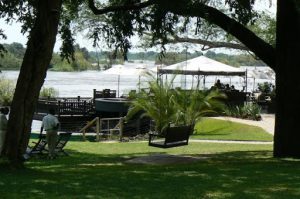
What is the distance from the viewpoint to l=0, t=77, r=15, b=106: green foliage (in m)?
42.6

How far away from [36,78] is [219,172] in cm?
395

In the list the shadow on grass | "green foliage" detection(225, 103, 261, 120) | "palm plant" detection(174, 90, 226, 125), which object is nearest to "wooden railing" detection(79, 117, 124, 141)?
"palm plant" detection(174, 90, 226, 125)

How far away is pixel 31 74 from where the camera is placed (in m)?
10.9

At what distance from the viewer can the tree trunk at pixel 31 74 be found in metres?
10.8

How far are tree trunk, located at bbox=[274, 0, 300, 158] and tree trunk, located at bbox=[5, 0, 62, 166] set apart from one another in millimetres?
5929

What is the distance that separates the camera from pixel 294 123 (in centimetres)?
1389

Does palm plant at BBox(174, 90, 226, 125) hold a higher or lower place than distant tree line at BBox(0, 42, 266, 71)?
lower

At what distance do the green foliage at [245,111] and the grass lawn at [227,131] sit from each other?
227 cm

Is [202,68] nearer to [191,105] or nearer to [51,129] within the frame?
[191,105]

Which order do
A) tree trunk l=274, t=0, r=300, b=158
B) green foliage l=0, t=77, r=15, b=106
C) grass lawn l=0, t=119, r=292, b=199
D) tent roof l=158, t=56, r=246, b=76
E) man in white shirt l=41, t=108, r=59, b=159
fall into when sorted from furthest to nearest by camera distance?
green foliage l=0, t=77, r=15, b=106 < tent roof l=158, t=56, r=246, b=76 < man in white shirt l=41, t=108, r=59, b=159 < tree trunk l=274, t=0, r=300, b=158 < grass lawn l=0, t=119, r=292, b=199

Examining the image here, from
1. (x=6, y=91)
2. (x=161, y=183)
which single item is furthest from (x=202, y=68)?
(x=161, y=183)

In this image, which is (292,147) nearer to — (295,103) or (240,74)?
(295,103)

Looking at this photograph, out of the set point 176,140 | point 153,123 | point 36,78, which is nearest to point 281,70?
point 176,140

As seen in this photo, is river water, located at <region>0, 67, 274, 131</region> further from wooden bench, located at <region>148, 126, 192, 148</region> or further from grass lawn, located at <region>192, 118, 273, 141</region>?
wooden bench, located at <region>148, 126, 192, 148</region>
